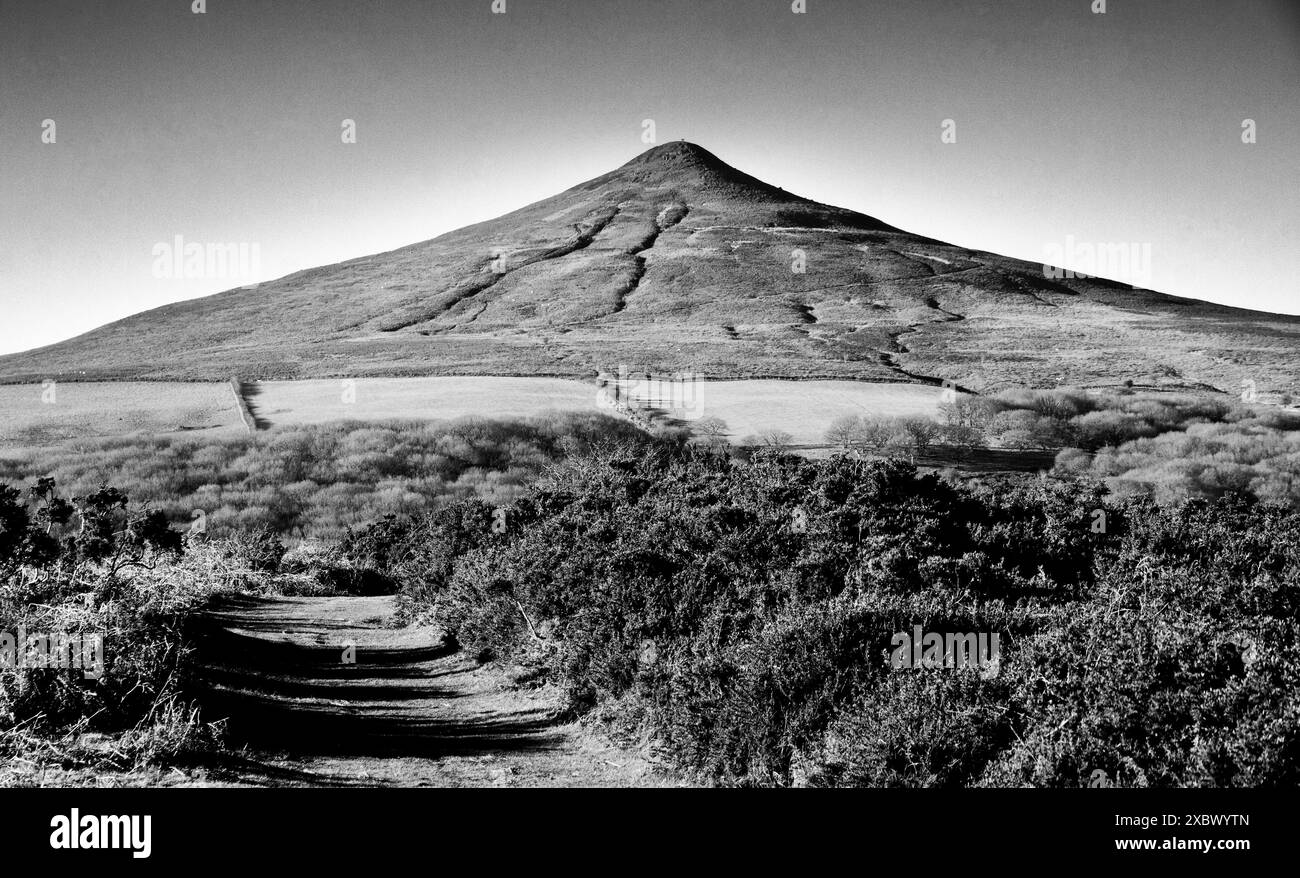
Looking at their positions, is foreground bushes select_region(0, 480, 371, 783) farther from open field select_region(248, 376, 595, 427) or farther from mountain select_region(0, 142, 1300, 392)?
mountain select_region(0, 142, 1300, 392)

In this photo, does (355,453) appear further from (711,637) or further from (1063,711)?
(1063,711)

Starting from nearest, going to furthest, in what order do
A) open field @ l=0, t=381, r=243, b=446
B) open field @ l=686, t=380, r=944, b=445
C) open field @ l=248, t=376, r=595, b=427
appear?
open field @ l=686, t=380, r=944, b=445 < open field @ l=0, t=381, r=243, b=446 < open field @ l=248, t=376, r=595, b=427

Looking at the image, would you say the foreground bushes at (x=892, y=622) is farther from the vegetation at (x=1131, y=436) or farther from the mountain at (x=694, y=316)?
the mountain at (x=694, y=316)

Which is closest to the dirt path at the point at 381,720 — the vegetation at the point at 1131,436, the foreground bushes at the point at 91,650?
the foreground bushes at the point at 91,650

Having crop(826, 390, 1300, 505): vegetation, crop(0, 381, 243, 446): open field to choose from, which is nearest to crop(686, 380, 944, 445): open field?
crop(826, 390, 1300, 505): vegetation
